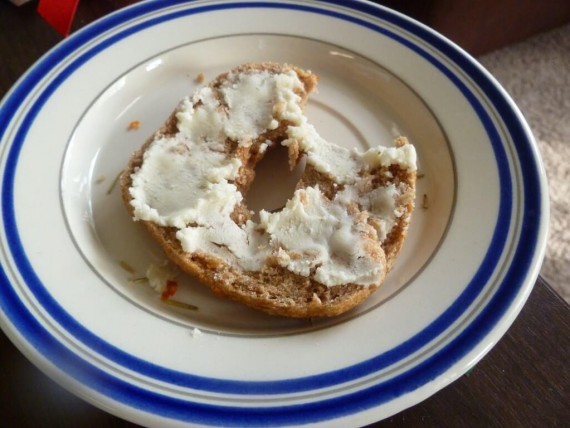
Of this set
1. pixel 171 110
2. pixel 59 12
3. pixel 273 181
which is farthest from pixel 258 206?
pixel 59 12

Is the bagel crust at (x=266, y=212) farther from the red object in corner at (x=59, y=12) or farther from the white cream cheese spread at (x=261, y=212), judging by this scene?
the red object in corner at (x=59, y=12)

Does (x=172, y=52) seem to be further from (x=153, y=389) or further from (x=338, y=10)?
(x=153, y=389)

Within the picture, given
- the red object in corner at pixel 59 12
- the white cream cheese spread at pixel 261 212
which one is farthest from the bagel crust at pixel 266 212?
the red object in corner at pixel 59 12

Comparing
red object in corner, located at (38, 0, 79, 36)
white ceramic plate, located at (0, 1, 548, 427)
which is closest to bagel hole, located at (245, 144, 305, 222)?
white ceramic plate, located at (0, 1, 548, 427)

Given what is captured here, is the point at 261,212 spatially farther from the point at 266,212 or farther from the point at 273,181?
the point at 273,181

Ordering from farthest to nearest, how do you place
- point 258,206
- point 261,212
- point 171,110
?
point 171,110 → point 258,206 → point 261,212

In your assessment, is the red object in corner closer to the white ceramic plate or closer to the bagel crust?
the white ceramic plate

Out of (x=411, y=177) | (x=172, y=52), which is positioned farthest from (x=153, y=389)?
(x=172, y=52)
